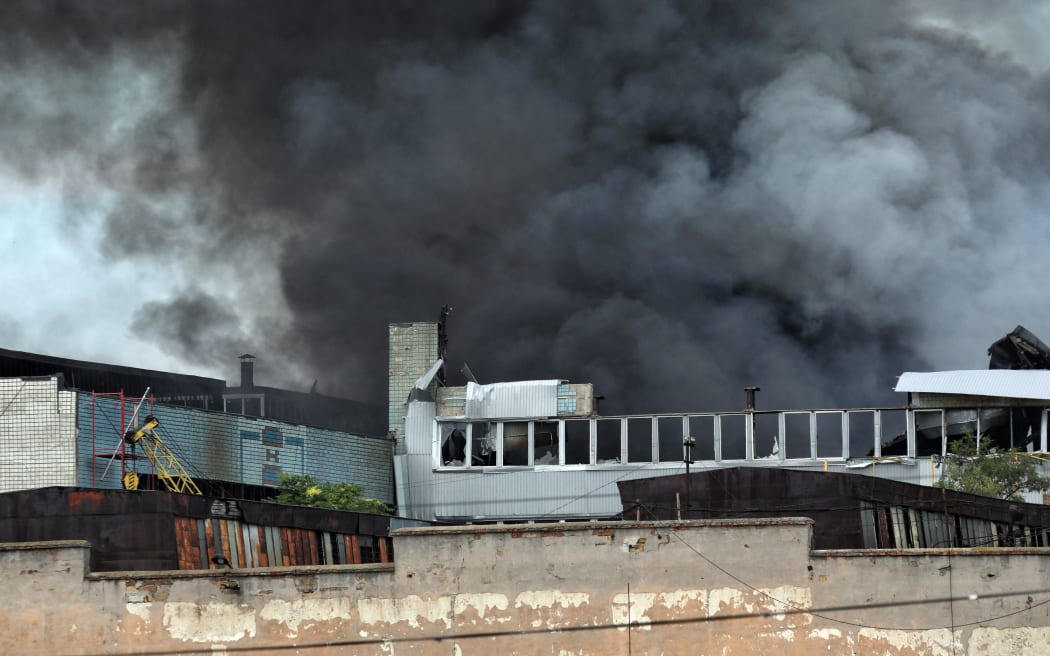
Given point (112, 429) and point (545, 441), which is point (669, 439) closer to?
point (545, 441)

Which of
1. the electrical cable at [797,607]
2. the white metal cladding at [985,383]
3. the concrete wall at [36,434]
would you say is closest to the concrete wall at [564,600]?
the electrical cable at [797,607]

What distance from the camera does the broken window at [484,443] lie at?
174 ft

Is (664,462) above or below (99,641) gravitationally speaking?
above

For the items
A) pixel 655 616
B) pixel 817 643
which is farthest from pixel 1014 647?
pixel 655 616

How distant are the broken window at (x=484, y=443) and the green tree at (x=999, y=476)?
15088mm

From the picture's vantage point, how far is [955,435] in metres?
49.8

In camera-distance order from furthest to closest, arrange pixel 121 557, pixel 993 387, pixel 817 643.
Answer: pixel 993 387
pixel 121 557
pixel 817 643

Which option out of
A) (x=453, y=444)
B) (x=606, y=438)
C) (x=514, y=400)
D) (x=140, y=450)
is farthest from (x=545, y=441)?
(x=140, y=450)

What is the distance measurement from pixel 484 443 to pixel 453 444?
1.35m

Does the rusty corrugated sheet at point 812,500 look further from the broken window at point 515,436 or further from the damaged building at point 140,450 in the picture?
the damaged building at point 140,450

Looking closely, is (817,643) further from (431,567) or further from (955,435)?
(955,435)

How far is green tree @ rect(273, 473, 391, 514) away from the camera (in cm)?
4844

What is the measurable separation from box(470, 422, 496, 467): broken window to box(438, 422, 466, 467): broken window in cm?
38

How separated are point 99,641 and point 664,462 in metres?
23.3
